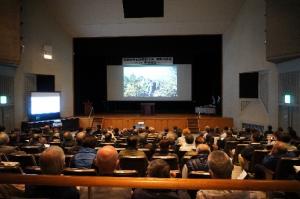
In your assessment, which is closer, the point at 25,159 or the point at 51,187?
the point at 51,187

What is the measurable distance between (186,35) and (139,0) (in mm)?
3662

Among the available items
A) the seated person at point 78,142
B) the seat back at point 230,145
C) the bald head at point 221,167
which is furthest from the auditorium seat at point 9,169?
the seat back at point 230,145

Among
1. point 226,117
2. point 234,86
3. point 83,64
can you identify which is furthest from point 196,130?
point 83,64

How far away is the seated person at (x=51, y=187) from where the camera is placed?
8.05 ft

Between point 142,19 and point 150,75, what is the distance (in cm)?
377

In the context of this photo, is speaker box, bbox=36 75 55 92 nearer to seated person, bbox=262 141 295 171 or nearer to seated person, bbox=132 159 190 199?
seated person, bbox=262 141 295 171

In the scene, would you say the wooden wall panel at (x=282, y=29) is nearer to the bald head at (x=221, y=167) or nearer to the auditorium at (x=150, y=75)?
the auditorium at (x=150, y=75)

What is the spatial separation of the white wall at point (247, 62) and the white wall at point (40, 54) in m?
8.25

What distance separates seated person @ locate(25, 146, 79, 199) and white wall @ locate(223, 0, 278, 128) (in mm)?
11036

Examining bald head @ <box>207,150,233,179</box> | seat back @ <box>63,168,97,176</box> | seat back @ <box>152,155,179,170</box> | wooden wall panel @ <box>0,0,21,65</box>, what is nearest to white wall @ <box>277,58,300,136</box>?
seat back @ <box>152,155,179,170</box>

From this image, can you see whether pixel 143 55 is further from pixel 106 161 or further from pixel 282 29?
pixel 106 161

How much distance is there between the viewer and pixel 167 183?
1696mm

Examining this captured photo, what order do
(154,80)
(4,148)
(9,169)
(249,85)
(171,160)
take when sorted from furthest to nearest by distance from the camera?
(154,80), (249,85), (4,148), (171,160), (9,169)

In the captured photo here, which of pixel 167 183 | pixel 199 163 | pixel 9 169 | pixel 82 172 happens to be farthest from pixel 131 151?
pixel 167 183
